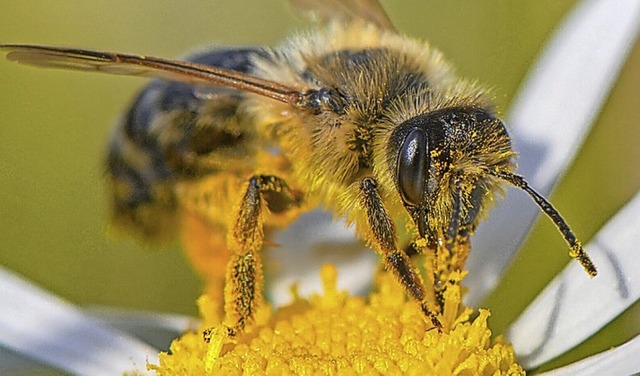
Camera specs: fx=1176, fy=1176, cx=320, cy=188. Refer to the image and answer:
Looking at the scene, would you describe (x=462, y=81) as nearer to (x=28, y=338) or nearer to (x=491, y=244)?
(x=491, y=244)

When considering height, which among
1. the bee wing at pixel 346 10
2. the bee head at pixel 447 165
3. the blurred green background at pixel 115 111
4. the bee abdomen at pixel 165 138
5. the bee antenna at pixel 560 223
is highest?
the blurred green background at pixel 115 111

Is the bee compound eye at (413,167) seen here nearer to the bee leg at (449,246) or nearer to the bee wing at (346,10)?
the bee leg at (449,246)

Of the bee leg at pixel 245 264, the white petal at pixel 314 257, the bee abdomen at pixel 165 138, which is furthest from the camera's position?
the white petal at pixel 314 257

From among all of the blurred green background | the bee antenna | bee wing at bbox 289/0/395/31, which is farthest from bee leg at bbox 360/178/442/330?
the blurred green background

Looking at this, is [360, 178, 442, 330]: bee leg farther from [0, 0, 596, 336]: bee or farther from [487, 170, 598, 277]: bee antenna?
[487, 170, 598, 277]: bee antenna

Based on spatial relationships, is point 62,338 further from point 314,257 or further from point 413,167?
point 413,167

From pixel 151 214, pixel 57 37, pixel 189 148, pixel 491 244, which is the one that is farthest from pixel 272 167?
pixel 57 37

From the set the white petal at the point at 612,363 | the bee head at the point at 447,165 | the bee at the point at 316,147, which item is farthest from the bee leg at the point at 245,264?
the white petal at the point at 612,363
